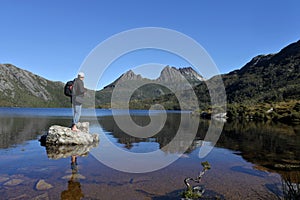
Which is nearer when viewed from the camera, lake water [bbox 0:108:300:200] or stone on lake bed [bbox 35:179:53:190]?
lake water [bbox 0:108:300:200]

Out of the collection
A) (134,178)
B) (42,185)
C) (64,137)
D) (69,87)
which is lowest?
(134,178)

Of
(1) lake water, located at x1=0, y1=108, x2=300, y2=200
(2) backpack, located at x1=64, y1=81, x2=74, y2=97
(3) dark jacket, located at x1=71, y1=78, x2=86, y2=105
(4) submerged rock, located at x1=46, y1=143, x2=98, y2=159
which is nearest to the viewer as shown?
(1) lake water, located at x1=0, y1=108, x2=300, y2=200

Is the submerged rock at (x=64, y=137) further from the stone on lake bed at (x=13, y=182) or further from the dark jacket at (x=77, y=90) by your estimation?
the stone on lake bed at (x=13, y=182)

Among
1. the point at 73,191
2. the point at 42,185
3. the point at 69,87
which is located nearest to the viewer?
the point at 73,191

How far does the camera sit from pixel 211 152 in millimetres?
17062

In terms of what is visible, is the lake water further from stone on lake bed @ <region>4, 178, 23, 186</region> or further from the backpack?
the backpack

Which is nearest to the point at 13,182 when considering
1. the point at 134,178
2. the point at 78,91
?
the point at 134,178

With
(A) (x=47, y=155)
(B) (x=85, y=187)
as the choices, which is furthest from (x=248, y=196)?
(A) (x=47, y=155)

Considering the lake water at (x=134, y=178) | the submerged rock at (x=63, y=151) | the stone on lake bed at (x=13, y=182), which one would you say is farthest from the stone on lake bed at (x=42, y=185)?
the submerged rock at (x=63, y=151)

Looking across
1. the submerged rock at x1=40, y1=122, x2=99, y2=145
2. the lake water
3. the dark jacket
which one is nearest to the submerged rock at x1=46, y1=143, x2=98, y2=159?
the lake water

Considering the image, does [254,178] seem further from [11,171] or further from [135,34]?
[135,34]

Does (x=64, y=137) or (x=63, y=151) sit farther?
(x=64, y=137)

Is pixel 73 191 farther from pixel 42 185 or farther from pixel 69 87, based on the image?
pixel 69 87

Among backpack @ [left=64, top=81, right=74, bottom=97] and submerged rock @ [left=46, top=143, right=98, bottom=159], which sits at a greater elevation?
backpack @ [left=64, top=81, right=74, bottom=97]
